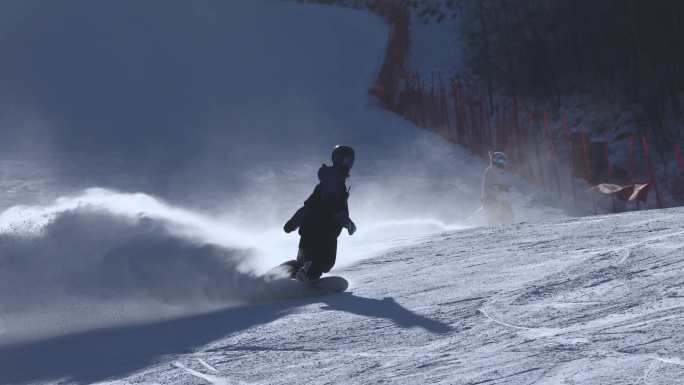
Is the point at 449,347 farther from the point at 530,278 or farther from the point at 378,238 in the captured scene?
the point at 378,238

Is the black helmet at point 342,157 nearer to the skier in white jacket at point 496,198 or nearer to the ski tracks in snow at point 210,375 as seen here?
the ski tracks in snow at point 210,375

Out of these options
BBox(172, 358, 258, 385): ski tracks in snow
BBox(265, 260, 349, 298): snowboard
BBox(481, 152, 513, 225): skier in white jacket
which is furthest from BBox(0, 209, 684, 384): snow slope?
BBox(481, 152, 513, 225): skier in white jacket

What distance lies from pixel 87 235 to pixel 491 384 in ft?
18.0

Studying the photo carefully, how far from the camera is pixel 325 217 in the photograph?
30.3 feet

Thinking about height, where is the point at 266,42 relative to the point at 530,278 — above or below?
above

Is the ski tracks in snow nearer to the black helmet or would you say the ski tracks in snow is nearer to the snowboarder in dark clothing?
the snowboarder in dark clothing

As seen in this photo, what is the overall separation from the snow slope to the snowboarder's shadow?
0.02 metres

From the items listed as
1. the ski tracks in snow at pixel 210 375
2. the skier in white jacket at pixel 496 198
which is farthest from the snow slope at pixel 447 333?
the skier in white jacket at pixel 496 198

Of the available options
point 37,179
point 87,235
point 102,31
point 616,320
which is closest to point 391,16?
point 102,31

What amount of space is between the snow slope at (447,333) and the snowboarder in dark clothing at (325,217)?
1.25 feet

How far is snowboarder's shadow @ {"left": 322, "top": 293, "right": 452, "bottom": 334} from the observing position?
717 cm

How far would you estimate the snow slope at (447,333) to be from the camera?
5.84 meters

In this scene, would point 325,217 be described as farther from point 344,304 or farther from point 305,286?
point 344,304

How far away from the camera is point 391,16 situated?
37781 mm
